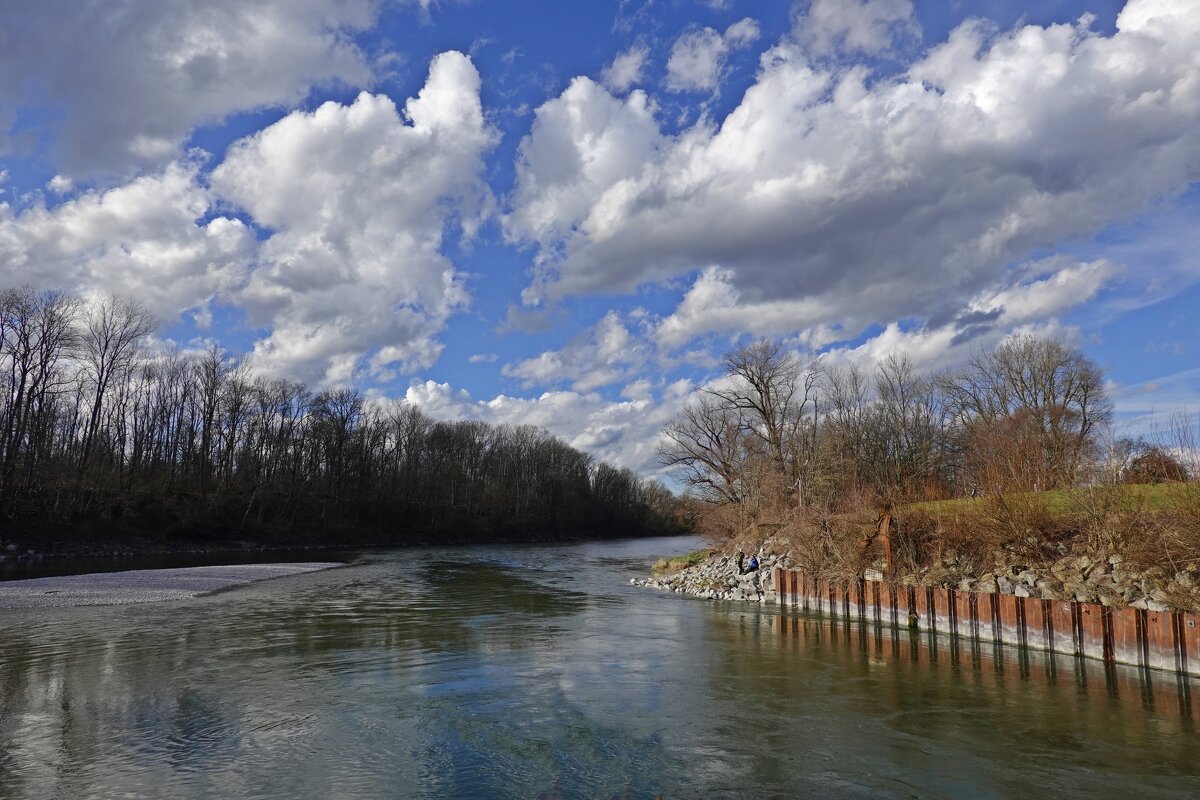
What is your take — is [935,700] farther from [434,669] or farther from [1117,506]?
[434,669]

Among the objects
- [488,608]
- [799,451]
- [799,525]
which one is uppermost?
[799,451]

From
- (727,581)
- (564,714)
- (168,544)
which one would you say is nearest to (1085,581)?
(564,714)

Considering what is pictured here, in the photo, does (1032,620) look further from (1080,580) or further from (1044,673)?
(1044,673)

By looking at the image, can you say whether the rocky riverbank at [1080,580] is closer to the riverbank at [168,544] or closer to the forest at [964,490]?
the forest at [964,490]

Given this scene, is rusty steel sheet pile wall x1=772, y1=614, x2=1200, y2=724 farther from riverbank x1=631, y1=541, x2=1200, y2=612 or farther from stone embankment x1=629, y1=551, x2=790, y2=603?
stone embankment x1=629, y1=551, x2=790, y2=603

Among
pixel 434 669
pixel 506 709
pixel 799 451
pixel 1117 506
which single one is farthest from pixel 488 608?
pixel 799 451

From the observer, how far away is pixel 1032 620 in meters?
19.8

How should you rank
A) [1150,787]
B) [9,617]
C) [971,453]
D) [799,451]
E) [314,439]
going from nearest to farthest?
[1150,787], [9,617], [799,451], [971,453], [314,439]

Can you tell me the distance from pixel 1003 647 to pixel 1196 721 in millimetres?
7084

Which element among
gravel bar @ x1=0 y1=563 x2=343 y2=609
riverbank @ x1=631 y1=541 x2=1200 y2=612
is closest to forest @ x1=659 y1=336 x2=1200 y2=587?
riverbank @ x1=631 y1=541 x2=1200 y2=612

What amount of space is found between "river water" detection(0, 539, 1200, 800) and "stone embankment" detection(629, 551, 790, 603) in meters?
9.31

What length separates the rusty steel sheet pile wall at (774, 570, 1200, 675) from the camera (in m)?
16.4

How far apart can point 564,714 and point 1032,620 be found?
45.1 feet

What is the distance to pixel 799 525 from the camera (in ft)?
105
